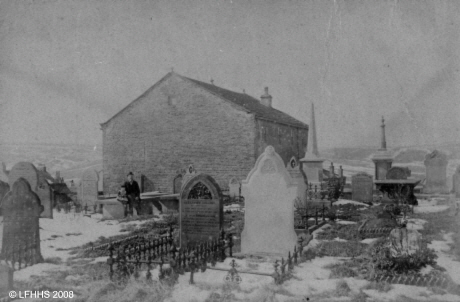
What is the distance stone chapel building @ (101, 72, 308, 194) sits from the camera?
24547mm

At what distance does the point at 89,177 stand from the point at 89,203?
1260 millimetres

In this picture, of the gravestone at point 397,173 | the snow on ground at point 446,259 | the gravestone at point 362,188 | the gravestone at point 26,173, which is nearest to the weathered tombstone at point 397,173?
the gravestone at point 397,173

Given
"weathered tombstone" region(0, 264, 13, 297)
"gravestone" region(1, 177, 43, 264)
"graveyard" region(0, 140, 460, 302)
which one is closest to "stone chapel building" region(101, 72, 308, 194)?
"graveyard" region(0, 140, 460, 302)

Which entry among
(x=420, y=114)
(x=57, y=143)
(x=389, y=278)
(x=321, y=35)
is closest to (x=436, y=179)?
(x=420, y=114)

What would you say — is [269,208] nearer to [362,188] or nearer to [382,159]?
[362,188]

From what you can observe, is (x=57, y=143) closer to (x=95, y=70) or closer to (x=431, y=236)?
(x=95, y=70)

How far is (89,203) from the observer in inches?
766

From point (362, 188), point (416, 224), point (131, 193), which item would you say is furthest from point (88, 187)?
point (416, 224)

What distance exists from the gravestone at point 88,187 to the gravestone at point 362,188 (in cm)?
1282

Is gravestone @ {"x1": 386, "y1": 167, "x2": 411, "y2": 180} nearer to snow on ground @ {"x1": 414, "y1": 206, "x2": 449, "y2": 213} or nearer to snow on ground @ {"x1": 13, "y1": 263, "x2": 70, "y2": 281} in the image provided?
snow on ground @ {"x1": 414, "y1": 206, "x2": 449, "y2": 213}

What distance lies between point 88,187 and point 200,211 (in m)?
11.8

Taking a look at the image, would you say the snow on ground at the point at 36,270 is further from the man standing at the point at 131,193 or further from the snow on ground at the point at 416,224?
the snow on ground at the point at 416,224

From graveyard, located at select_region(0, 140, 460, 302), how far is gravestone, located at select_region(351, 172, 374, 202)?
20.4ft

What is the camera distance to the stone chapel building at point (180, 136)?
966 inches
